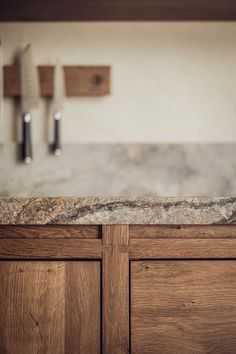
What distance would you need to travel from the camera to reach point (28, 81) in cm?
194

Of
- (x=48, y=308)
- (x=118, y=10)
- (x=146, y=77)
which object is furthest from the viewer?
(x=146, y=77)

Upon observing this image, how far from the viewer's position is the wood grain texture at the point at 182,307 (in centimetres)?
124

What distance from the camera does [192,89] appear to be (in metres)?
2.02

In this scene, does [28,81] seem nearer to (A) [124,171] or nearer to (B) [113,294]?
(A) [124,171]

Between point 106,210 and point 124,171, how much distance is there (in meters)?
0.75

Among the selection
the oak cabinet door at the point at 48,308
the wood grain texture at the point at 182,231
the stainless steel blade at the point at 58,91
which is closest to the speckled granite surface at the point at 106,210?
the wood grain texture at the point at 182,231

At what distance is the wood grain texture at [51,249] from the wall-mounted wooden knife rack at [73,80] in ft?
2.99

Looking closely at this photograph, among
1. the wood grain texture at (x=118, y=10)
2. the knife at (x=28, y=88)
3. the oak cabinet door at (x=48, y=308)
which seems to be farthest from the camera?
the knife at (x=28, y=88)

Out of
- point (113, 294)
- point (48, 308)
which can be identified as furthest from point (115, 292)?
point (48, 308)

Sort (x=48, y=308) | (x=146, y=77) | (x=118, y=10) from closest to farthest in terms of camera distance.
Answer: (x=48, y=308) < (x=118, y=10) < (x=146, y=77)

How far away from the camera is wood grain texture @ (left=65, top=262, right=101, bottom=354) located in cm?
124

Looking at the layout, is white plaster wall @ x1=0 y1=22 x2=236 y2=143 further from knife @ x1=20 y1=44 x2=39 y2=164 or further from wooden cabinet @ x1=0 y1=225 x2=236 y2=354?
wooden cabinet @ x1=0 y1=225 x2=236 y2=354

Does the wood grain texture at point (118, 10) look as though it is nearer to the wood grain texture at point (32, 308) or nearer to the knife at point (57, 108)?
the knife at point (57, 108)

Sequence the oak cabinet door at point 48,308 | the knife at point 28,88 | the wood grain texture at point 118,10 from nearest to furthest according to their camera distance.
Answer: the oak cabinet door at point 48,308 < the wood grain texture at point 118,10 < the knife at point 28,88
